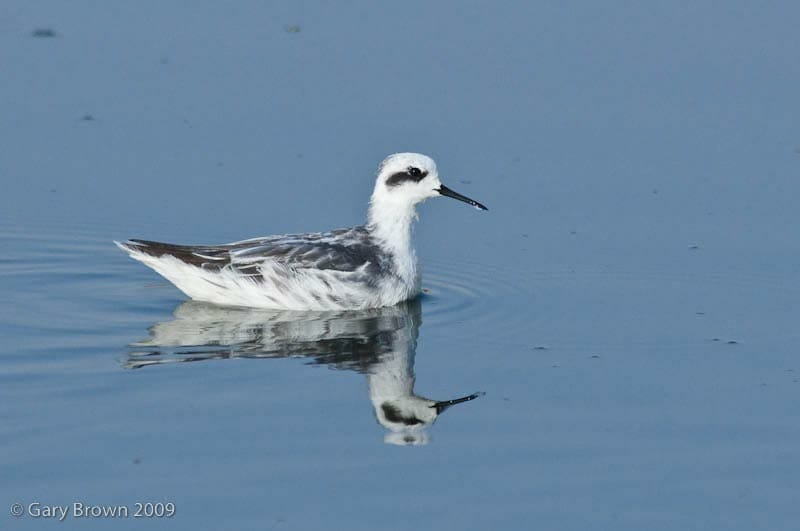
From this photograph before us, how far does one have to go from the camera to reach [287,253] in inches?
583

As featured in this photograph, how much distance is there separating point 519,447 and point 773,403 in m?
2.38

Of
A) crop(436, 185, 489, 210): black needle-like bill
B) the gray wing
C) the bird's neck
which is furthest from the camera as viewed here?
the bird's neck

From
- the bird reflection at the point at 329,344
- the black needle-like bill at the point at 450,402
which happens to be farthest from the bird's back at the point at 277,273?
the black needle-like bill at the point at 450,402

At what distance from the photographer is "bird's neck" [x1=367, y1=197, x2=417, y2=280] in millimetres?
15359

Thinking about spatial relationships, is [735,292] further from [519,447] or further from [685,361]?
[519,447]

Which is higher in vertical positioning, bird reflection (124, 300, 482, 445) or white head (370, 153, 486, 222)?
white head (370, 153, 486, 222)

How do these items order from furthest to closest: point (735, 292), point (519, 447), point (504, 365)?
1. point (735, 292)
2. point (504, 365)
3. point (519, 447)

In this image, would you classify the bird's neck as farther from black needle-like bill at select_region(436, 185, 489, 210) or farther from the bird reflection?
the bird reflection

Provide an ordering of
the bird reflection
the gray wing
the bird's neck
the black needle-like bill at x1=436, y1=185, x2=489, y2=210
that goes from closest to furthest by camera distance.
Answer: the bird reflection
the gray wing
the black needle-like bill at x1=436, y1=185, x2=489, y2=210
the bird's neck

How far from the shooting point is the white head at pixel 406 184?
1528 centimetres

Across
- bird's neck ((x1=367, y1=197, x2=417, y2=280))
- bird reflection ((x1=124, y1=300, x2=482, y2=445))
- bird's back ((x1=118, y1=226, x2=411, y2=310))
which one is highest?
bird's neck ((x1=367, y1=197, x2=417, y2=280))

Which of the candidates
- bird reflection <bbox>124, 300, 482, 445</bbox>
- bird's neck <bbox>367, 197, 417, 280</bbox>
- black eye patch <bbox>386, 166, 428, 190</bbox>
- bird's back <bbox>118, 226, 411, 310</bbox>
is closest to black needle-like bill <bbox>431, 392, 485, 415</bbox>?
bird reflection <bbox>124, 300, 482, 445</bbox>

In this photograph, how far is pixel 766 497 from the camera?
33.6 feet

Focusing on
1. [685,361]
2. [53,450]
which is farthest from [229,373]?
[685,361]
